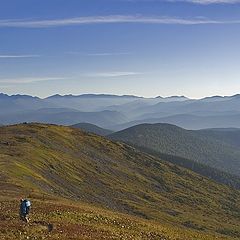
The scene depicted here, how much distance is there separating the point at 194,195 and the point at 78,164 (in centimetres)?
5394

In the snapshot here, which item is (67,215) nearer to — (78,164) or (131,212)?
(131,212)

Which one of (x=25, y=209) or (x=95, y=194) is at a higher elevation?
(x=25, y=209)

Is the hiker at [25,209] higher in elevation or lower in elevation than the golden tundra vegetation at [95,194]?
higher

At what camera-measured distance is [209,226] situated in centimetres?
11856

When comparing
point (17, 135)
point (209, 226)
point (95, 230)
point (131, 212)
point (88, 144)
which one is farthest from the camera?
point (88, 144)

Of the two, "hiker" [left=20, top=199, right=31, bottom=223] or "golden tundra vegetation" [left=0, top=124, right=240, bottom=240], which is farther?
"golden tundra vegetation" [left=0, top=124, right=240, bottom=240]

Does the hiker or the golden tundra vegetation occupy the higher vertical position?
the hiker

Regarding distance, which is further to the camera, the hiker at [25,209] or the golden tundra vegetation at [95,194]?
the golden tundra vegetation at [95,194]

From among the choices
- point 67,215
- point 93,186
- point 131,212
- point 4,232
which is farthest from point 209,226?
point 4,232

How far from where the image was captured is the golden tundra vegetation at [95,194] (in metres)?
39.4

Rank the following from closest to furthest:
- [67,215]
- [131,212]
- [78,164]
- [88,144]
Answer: [67,215]
[131,212]
[78,164]
[88,144]

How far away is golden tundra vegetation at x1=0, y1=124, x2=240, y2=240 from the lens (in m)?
39.4

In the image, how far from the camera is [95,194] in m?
116

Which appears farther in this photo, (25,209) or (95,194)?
(95,194)
